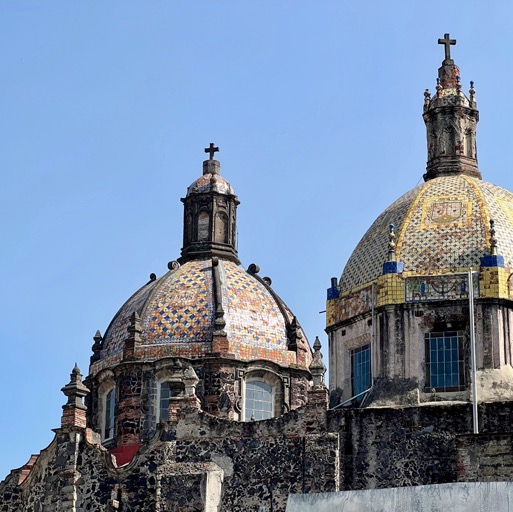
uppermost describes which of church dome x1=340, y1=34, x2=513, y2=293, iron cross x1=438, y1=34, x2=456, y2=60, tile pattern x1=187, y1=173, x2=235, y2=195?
iron cross x1=438, y1=34, x2=456, y2=60

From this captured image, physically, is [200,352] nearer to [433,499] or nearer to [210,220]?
[210,220]

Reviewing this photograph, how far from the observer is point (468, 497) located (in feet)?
108

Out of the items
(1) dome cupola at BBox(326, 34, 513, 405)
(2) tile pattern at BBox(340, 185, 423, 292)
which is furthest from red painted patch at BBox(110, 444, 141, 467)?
(2) tile pattern at BBox(340, 185, 423, 292)

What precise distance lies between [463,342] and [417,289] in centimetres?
180

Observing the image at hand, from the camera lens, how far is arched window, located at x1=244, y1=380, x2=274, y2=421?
50.3 metres

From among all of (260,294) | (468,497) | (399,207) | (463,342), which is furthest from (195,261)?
(468,497)

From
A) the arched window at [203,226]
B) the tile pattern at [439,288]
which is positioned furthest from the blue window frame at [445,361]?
the arched window at [203,226]

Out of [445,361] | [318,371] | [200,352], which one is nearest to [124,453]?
[200,352]

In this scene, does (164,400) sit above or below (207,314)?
below

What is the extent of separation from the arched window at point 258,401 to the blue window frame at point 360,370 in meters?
6.86

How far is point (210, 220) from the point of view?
55.0m

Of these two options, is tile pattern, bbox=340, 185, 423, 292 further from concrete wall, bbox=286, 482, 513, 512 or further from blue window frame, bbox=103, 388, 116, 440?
concrete wall, bbox=286, 482, 513, 512

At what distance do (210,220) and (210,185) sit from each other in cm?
122

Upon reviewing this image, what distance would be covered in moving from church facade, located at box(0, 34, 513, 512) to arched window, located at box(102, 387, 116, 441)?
17.2 inches
